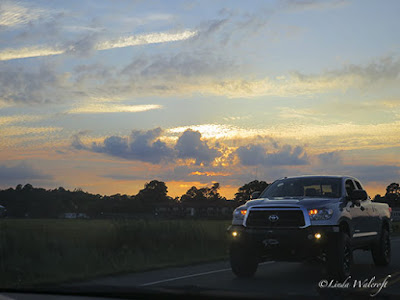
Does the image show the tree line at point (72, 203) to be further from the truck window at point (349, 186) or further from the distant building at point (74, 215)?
the truck window at point (349, 186)

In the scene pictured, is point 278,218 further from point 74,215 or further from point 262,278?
point 74,215

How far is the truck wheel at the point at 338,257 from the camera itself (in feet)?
36.6

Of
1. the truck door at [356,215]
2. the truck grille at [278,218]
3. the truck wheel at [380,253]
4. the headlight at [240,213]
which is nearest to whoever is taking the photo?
the truck grille at [278,218]

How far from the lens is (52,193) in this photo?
10562 cm

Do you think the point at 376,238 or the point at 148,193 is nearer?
the point at 376,238

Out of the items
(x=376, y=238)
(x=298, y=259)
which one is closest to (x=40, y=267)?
(x=298, y=259)

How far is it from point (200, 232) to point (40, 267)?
29.3ft

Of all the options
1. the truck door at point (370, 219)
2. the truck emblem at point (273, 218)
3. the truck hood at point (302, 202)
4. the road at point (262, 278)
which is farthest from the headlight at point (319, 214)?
the truck door at point (370, 219)

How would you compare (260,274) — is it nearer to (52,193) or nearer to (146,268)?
(146,268)

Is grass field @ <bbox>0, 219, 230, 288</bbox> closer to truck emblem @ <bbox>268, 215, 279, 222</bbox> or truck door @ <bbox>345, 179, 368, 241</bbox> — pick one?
truck emblem @ <bbox>268, 215, 279, 222</bbox>

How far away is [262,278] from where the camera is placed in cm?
1225

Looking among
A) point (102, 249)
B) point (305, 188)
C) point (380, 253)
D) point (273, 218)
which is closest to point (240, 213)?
point (273, 218)

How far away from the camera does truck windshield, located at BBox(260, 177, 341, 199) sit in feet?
43.1

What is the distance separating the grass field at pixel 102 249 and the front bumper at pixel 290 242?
4.11 metres
